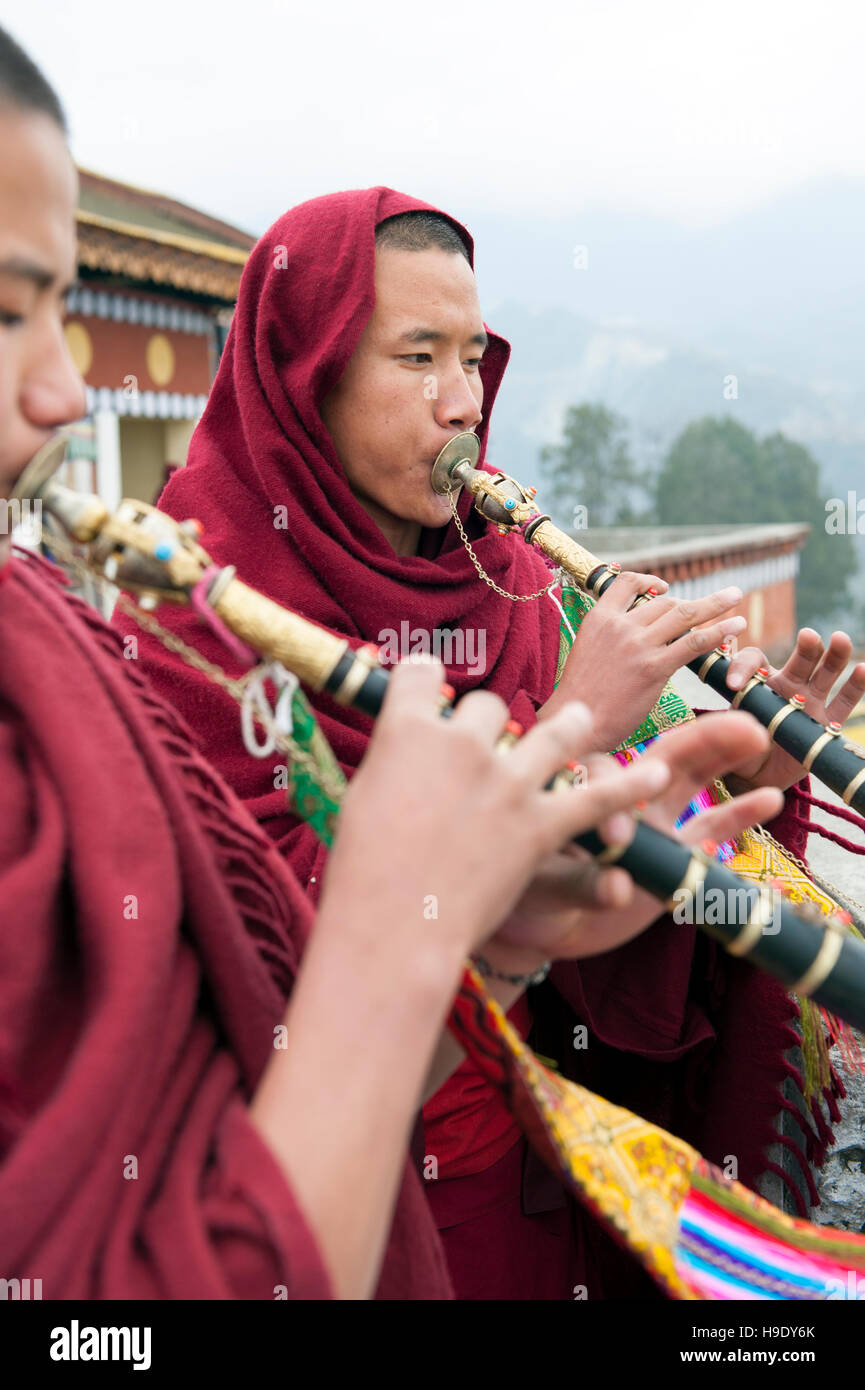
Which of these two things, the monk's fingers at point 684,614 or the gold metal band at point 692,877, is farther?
the monk's fingers at point 684,614

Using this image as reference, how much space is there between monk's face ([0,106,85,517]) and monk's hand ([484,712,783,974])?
662 mm

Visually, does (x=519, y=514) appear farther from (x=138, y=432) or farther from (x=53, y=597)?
(x=138, y=432)

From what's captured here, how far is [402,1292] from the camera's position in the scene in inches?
48.6

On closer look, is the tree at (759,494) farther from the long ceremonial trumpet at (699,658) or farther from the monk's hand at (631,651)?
the monk's hand at (631,651)

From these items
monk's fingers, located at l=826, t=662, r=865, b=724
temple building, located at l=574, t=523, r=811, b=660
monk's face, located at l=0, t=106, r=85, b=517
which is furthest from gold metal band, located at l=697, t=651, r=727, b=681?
temple building, located at l=574, t=523, r=811, b=660

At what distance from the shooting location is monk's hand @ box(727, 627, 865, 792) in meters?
2.16

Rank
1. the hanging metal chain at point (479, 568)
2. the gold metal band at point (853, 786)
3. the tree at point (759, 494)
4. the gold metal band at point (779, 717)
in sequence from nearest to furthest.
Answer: the gold metal band at point (853, 786), the gold metal band at point (779, 717), the hanging metal chain at point (479, 568), the tree at point (759, 494)

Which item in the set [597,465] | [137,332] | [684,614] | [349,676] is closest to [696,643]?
[684,614]

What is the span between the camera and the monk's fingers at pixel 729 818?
1158 millimetres

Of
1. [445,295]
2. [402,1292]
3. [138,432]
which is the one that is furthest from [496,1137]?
[138,432]

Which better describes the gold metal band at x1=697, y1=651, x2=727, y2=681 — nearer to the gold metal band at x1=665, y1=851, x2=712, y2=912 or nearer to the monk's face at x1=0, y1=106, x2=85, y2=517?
the gold metal band at x1=665, y1=851, x2=712, y2=912

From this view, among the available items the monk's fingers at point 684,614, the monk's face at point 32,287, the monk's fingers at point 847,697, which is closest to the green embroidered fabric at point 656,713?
the monk's fingers at point 684,614

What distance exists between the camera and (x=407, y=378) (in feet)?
7.23

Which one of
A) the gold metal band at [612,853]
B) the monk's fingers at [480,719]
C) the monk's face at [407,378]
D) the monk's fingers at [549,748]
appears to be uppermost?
the monk's face at [407,378]
